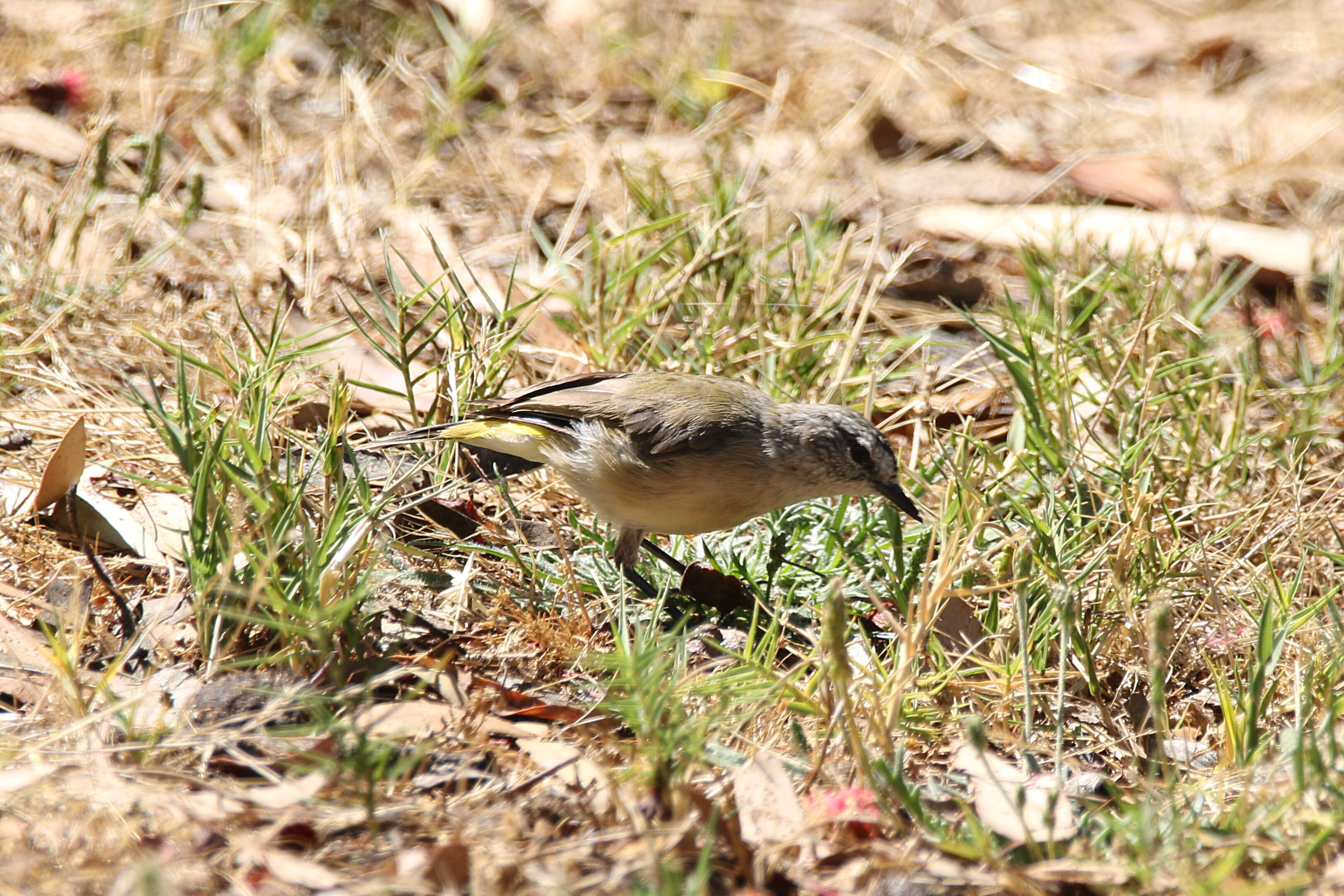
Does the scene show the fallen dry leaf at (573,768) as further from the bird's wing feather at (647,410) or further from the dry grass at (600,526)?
the bird's wing feather at (647,410)

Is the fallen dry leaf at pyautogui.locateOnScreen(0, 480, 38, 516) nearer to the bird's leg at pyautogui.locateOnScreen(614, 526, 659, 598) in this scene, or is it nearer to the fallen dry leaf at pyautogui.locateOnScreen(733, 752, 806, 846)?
the bird's leg at pyautogui.locateOnScreen(614, 526, 659, 598)

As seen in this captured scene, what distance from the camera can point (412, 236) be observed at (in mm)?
5277

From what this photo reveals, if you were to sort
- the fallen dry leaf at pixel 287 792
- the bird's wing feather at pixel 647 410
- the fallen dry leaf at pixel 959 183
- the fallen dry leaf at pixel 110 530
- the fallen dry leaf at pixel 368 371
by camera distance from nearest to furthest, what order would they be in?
1. the fallen dry leaf at pixel 287 792
2. the fallen dry leaf at pixel 110 530
3. the bird's wing feather at pixel 647 410
4. the fallen dry leaf at pixel 368 371
5. the fallen dry leaf at pixel 959 183

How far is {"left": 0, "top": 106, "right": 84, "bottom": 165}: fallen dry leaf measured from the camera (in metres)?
5.28

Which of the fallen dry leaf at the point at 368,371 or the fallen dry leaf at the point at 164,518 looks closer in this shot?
the fallen dry leaf at the point at 164,518


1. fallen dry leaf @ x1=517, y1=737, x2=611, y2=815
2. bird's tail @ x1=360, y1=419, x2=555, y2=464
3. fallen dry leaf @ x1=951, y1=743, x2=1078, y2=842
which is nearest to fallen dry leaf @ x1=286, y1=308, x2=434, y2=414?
bird's tail @ x1=360, y1=419, x2=555, y2=464

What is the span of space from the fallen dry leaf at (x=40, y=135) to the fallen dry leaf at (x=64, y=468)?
2368 millimetres

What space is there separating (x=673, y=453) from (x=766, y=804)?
1569 millimetres

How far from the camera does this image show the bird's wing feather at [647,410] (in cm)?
397

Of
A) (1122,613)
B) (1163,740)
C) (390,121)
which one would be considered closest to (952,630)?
(1122,613)

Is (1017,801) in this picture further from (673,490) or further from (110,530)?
(110,530)

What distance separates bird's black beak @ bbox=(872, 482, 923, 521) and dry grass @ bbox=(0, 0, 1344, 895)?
0.09 m

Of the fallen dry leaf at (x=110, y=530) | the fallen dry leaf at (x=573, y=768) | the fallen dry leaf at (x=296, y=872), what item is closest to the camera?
the fallen dry leaf at (x=296, y=872)

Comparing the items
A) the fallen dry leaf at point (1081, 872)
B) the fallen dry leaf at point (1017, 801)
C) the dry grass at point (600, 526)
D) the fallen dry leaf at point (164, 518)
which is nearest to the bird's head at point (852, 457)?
the dry grass at point (600, 526)
